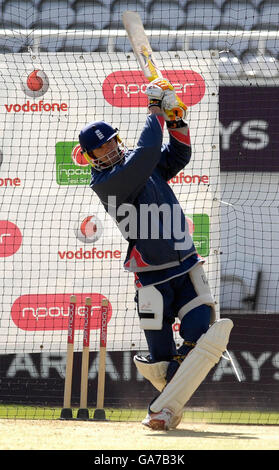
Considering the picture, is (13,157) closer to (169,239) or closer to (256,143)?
(256,143)

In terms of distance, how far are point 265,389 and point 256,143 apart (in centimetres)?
219

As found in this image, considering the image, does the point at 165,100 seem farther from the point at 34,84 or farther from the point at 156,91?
the point at 34,84

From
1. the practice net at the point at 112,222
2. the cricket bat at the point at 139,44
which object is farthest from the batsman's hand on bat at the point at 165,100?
the practice net at the point at 112,222

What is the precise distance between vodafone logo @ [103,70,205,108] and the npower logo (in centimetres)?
167

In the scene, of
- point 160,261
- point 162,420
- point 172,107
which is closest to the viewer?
point 162,420

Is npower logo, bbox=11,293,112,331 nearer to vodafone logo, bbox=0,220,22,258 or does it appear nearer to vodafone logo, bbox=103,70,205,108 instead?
vodafone logo, bbox=0,220,22,258

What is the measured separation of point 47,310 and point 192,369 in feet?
8.30

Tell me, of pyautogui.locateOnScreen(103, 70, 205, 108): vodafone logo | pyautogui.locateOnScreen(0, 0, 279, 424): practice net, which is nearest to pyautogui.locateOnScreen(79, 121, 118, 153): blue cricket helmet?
pyautogui.locateOnScreen(0, 0, 279, 424): practice net

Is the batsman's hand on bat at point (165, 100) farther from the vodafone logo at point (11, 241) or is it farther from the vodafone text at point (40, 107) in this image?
the vodafone logo at point (11, 241)

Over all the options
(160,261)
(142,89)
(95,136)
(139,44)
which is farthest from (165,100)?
(142,89)

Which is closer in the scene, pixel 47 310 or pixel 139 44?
pixel 139 44

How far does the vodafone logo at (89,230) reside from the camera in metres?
7.34

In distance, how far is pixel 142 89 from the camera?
292 inches

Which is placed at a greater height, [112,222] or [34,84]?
[34,84]
